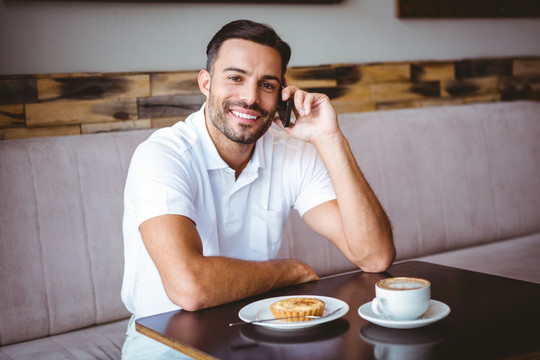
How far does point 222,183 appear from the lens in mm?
1810

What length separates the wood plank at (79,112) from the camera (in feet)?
7.81

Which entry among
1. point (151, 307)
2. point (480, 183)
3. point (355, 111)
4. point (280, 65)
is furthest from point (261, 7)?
point (151, 307)

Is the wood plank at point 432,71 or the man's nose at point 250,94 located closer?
the man's nose at point 250,94

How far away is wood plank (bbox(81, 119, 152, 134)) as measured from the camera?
2482mm

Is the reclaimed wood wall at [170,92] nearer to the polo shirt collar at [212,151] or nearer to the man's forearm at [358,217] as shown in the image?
the polo shirt collar at [212,151]

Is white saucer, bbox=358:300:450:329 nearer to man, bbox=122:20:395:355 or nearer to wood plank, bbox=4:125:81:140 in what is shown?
man, bbox=122:20:395:355

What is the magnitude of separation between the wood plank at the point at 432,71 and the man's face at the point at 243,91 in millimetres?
1664

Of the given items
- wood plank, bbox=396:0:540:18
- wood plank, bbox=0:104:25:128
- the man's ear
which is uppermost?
wood plank, bbox=396:0:540:18

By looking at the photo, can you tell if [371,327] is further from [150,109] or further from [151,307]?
[150,109]

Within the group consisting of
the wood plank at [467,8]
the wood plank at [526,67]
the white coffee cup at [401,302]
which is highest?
the wood plank at [467,8]

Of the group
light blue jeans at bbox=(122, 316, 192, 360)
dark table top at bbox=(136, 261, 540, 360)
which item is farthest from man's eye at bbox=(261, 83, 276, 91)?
light blue jeans at bbox=(122, 316, 192, 360)

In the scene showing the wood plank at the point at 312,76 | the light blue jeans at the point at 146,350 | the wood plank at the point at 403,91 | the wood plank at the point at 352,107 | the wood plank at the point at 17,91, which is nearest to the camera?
the light blue jeans at the point at 146,350

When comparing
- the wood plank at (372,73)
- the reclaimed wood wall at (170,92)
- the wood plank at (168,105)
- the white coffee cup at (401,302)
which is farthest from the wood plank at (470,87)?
the white coffee cup at (401,302)

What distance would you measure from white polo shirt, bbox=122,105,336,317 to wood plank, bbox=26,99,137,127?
0.71m
